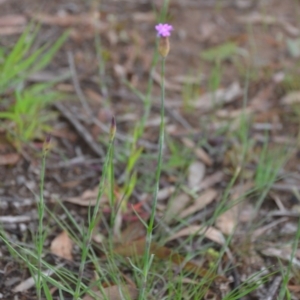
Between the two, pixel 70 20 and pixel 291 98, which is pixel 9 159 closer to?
pixel 70 20

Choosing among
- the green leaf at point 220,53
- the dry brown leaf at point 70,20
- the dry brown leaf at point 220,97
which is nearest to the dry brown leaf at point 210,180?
the dry brown leaf at point 220,97

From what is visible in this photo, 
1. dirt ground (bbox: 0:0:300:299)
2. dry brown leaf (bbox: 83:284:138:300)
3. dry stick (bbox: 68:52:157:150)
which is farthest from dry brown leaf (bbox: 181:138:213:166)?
dry brown leaf (bbox: 83:284:138:300)

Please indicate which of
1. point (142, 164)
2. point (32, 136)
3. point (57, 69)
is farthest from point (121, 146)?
point (57, 69)

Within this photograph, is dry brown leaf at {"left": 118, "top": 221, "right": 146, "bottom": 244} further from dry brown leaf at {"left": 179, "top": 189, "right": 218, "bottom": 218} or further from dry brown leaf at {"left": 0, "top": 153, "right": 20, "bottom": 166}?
dry brown leaf at {"left": 0, "top": 153, "right": 20, "bottom": 166}

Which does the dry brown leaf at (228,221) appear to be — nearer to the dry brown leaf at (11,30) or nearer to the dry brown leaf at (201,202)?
the dry brown leaf at (201,202)

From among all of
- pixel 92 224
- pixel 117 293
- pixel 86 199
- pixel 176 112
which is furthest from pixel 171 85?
pixel 92 224

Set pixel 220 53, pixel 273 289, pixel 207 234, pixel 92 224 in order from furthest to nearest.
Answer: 1. pixel 220 53
2. pixel 207 234
3. pixel 273 289
4. pixel 92 224

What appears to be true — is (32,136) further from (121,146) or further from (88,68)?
(88,68)
